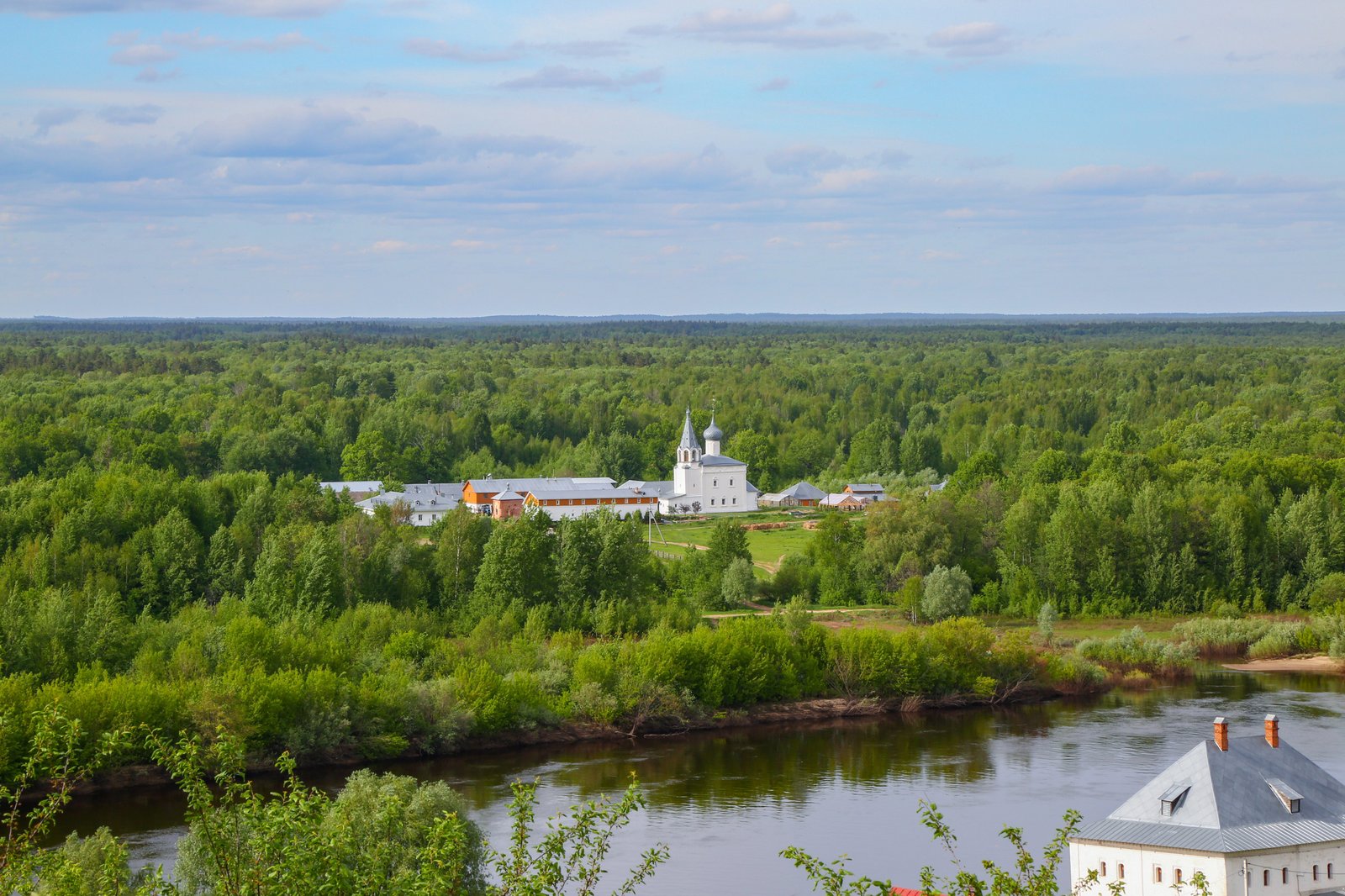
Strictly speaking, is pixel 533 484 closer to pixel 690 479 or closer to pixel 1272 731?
pixel 690 479

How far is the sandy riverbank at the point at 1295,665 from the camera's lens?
44125 mm

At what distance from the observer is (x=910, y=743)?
36094 millimetres

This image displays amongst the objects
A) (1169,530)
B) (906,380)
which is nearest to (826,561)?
(1169,530)

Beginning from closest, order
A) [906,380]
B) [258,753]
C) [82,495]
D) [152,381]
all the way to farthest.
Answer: [258,753] → [82,495] → [152,381] → [906,380]

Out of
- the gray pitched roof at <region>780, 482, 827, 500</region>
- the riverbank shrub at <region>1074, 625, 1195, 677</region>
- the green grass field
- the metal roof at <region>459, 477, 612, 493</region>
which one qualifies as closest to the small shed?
the metal roof at <region>459, 477, 612, 493</region>

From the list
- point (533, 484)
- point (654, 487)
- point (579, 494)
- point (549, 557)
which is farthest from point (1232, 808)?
point (654, 487)

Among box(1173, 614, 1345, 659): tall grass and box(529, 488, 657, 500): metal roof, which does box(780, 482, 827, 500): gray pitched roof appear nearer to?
box(529, 488, 657, 500): metal roof

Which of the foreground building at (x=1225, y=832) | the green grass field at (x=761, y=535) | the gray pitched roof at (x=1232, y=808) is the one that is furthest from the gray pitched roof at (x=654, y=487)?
the foreground building at (x=1225, y=832)

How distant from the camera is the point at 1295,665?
4466cm

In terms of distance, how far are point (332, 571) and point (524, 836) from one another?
32.9 m

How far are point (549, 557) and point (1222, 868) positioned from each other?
28.3 metres

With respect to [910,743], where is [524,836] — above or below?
above

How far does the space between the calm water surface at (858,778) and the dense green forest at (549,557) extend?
1.69 meters

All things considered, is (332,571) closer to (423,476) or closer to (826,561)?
(826,561)
